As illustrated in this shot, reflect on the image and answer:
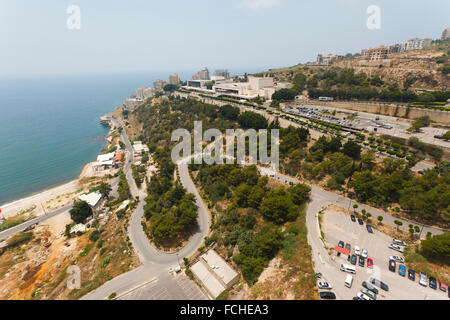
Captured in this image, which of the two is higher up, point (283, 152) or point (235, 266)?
point (283, 152)

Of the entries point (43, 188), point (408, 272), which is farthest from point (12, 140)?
point (408, 272)

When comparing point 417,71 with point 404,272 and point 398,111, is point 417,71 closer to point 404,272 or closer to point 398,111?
point 398,111

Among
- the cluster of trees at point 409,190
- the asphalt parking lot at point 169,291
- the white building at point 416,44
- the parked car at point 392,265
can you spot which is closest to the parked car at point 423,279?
the parked car at point 392,265

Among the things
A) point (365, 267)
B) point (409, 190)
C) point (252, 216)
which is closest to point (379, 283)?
point (365, 267)

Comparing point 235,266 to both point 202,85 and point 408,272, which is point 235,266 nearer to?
point 408,272

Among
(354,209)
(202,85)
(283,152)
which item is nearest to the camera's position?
(354,209)

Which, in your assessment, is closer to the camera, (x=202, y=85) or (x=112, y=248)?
(x=112, y=248)

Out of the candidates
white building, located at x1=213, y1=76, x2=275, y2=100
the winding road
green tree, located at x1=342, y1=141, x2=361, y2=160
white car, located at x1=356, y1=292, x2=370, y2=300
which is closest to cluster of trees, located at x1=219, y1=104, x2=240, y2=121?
white building, located at x1=213, y1=76, x2=275, y2=100
